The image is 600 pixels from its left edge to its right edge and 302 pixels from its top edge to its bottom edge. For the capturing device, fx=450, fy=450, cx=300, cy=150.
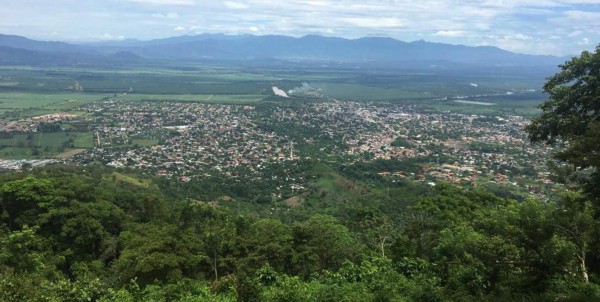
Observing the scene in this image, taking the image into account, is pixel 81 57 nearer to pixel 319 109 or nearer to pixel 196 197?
pixel 319 109

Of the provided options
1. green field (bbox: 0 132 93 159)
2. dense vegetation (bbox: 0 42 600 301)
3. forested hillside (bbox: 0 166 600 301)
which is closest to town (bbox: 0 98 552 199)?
green field (bbox: 0 132 93 159)

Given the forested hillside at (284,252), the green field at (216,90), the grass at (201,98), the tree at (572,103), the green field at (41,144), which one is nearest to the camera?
the forested hillside at (284,252)

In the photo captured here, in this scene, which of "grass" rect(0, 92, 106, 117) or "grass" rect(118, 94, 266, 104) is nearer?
"grass" rect(0, 92, 106, 117)

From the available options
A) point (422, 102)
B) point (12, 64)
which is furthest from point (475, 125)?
point (12, 64)

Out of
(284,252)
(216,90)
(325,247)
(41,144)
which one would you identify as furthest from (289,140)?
(216,90)

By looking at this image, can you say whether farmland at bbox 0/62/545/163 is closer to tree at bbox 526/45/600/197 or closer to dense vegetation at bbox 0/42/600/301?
dense vegetation at bbox 0/42/600/301

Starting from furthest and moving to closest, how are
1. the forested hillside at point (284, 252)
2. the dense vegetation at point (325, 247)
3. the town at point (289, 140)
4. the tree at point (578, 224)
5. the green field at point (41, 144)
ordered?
the green field at point (41, 144) < the town at point (289, 140) < the forested hillside at point (284, 252) < the dense vegetation at point (325, 247) < the tree at point (578, 224)

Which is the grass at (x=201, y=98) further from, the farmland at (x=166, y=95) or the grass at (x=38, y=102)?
the grass at (x=38, y=102)

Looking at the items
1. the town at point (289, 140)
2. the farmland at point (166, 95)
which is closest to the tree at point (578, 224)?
the town at point (289, 140)

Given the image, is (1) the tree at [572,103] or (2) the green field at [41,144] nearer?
(1) the tree at [572,103]
